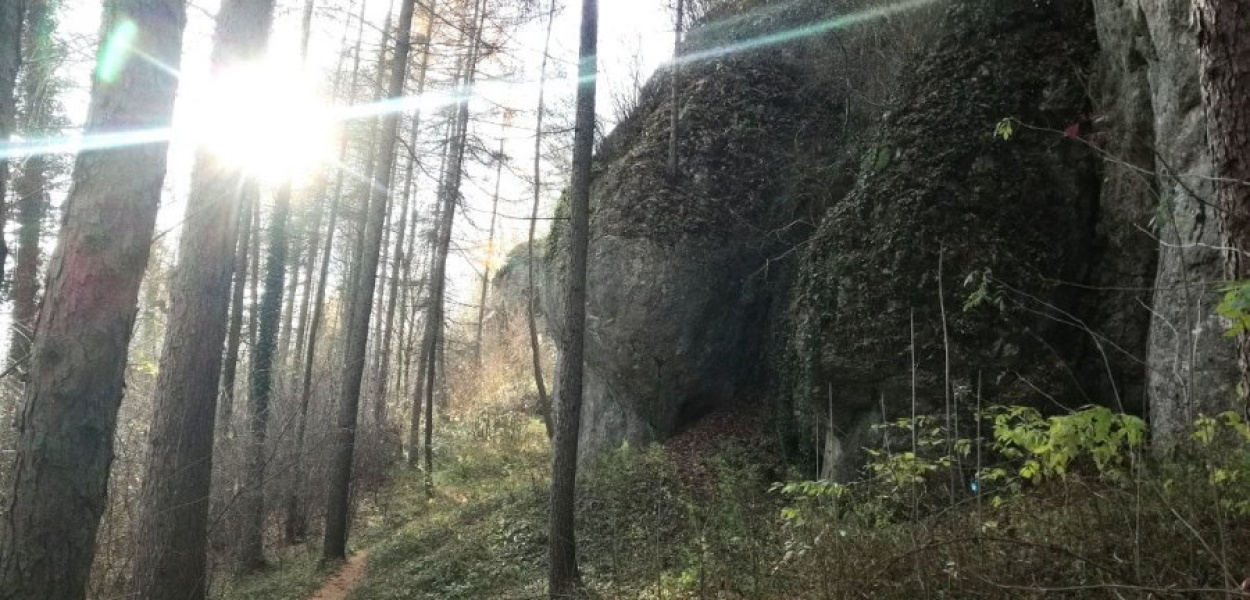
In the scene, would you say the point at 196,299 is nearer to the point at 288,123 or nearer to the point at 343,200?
the point at 288,123

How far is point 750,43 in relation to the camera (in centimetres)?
1431

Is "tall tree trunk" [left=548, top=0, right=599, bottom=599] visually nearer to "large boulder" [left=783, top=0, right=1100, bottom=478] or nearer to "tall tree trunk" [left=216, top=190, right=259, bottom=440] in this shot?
"large boulder" [left=783, top=0, right=1100, bottom=478]

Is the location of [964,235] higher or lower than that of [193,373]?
higher

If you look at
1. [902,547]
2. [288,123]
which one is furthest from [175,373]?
[288,123]

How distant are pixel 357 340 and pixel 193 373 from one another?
19.7 ft

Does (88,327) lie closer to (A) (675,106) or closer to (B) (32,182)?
(B) (32,182)

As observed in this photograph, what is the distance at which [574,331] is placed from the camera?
24.7 ft

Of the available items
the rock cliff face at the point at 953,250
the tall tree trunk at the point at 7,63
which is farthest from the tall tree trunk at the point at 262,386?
the tall tree trunk at the point at 7,63

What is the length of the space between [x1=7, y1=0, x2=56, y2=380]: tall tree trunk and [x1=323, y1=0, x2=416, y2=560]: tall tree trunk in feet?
12.8

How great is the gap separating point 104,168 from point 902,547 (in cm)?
465

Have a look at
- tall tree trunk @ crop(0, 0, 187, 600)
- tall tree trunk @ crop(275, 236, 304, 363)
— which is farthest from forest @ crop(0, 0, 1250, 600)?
tall tree trunk @ crop(275, 236, 304, 363)

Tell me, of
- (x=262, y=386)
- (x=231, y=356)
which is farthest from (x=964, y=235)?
(x=262, y=386)

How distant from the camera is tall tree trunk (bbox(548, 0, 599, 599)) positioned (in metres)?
7.18

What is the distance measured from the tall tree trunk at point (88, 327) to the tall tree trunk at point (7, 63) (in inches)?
1.9
